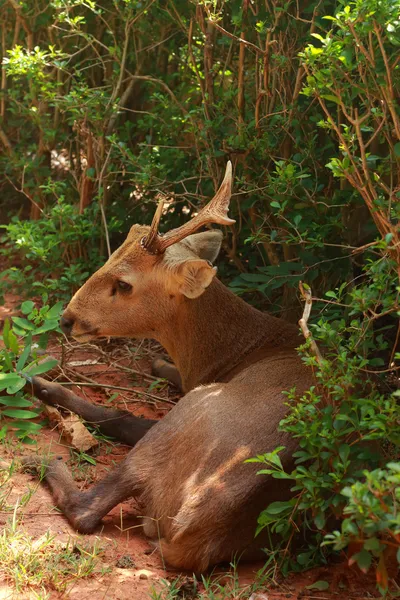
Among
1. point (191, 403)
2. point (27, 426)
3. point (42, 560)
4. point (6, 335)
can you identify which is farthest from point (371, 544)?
point (6, 335)

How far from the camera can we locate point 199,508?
431 centimetres

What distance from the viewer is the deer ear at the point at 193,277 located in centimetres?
542

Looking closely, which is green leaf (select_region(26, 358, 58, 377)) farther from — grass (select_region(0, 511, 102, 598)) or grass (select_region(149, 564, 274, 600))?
grass (select_region(149, 564, 274, 600))

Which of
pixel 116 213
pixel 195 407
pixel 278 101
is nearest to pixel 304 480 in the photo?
pixel 195 407

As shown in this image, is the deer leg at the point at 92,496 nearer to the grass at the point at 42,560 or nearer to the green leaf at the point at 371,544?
A: the grass at the point at 42,560

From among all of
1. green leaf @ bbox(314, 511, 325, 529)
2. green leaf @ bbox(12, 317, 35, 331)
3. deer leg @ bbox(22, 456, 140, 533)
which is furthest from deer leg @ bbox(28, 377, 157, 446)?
green leaf @ bbox(314, 511, 325, 529)

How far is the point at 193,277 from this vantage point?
5.53m

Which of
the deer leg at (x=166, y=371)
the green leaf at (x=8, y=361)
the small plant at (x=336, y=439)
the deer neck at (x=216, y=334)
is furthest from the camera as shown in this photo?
the deer leg at (x=166, y=371)

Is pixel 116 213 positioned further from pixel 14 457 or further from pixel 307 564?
pixel 307 564

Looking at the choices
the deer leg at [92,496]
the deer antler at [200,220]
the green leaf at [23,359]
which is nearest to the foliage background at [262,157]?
the deer antler at [200,220]

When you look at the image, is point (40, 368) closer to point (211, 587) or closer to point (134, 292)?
point (134, 292)

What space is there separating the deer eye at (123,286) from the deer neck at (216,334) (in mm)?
372

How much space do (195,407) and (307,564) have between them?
107 cm

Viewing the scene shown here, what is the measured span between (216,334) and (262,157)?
144 centimetres
